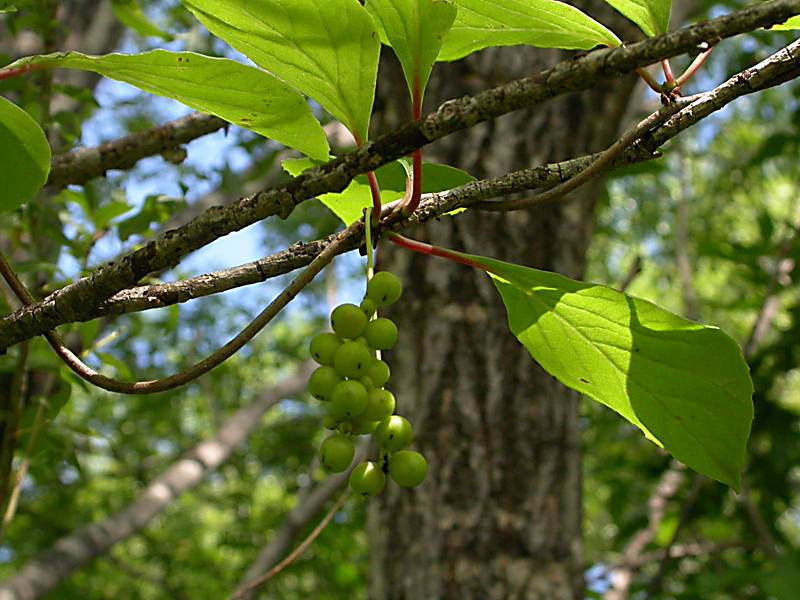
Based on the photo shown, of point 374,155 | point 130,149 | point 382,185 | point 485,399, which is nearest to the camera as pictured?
point 374,155

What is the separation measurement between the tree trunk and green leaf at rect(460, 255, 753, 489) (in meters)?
1.27

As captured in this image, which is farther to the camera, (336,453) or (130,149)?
(130,149)

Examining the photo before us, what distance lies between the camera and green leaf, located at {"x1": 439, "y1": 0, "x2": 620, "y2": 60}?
0.62 m

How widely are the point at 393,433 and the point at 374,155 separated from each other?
0.21 m

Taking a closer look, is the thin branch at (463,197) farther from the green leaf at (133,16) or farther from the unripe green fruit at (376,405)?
the green leaf at (133,16)

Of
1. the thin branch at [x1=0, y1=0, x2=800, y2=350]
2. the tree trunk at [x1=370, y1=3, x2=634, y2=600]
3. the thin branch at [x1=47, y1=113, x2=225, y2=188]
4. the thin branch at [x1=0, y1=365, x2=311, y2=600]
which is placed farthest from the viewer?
Answer: the thin branch at [x1=0, y1=365, x2=311, y2=600]

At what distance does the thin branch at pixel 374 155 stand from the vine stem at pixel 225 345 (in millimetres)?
35

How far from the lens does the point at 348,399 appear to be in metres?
0.57

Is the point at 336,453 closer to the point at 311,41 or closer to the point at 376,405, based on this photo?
the point at 376,405

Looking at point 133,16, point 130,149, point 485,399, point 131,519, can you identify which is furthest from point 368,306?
point 131,519

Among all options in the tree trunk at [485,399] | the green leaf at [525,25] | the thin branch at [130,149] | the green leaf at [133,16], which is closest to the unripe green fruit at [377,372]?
the green leaf at [525,25]

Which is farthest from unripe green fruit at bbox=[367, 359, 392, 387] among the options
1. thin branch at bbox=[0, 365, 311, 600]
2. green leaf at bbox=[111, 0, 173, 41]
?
thin branch at bbox=[0, 365, 311, 600]

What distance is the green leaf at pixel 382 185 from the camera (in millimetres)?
738

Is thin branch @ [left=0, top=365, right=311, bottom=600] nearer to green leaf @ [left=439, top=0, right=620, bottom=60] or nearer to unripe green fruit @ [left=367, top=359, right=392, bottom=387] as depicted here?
unripe green fruit @ [left=367, top=359, right=392, bottom=387]
